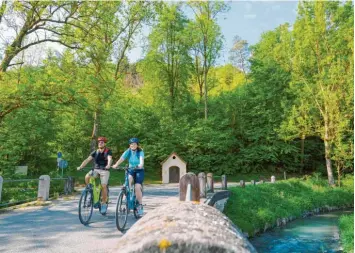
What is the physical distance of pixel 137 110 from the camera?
117 ft

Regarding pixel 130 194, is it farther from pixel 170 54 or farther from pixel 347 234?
pixel 170 54

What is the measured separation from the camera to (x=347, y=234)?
12281 mm

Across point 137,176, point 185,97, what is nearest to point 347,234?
point 137,176

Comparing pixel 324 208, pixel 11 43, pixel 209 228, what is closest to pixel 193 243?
pixel 209 228

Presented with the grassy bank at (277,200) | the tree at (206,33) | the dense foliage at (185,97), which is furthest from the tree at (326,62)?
the tree at (206,33)

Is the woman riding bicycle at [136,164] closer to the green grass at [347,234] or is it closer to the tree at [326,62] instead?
the green grass at [347,234]

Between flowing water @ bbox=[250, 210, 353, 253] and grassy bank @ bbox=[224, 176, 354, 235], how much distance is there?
703mm

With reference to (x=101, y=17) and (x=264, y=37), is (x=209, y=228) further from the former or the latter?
(x=264, y=37)

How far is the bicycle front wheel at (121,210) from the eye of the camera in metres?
6.70

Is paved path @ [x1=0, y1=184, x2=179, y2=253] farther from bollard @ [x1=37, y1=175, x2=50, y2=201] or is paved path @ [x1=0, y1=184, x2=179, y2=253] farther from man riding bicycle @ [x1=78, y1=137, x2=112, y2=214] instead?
bollard @ [x1=37, y1=175, x2=50, y2=201]

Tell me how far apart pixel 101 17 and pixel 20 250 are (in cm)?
1339

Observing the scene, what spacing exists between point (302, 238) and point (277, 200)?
510 cm

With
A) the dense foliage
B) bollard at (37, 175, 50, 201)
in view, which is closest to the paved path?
bollard at (37, 175, 50, 201)

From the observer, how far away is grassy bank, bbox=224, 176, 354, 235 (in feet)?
47.0
